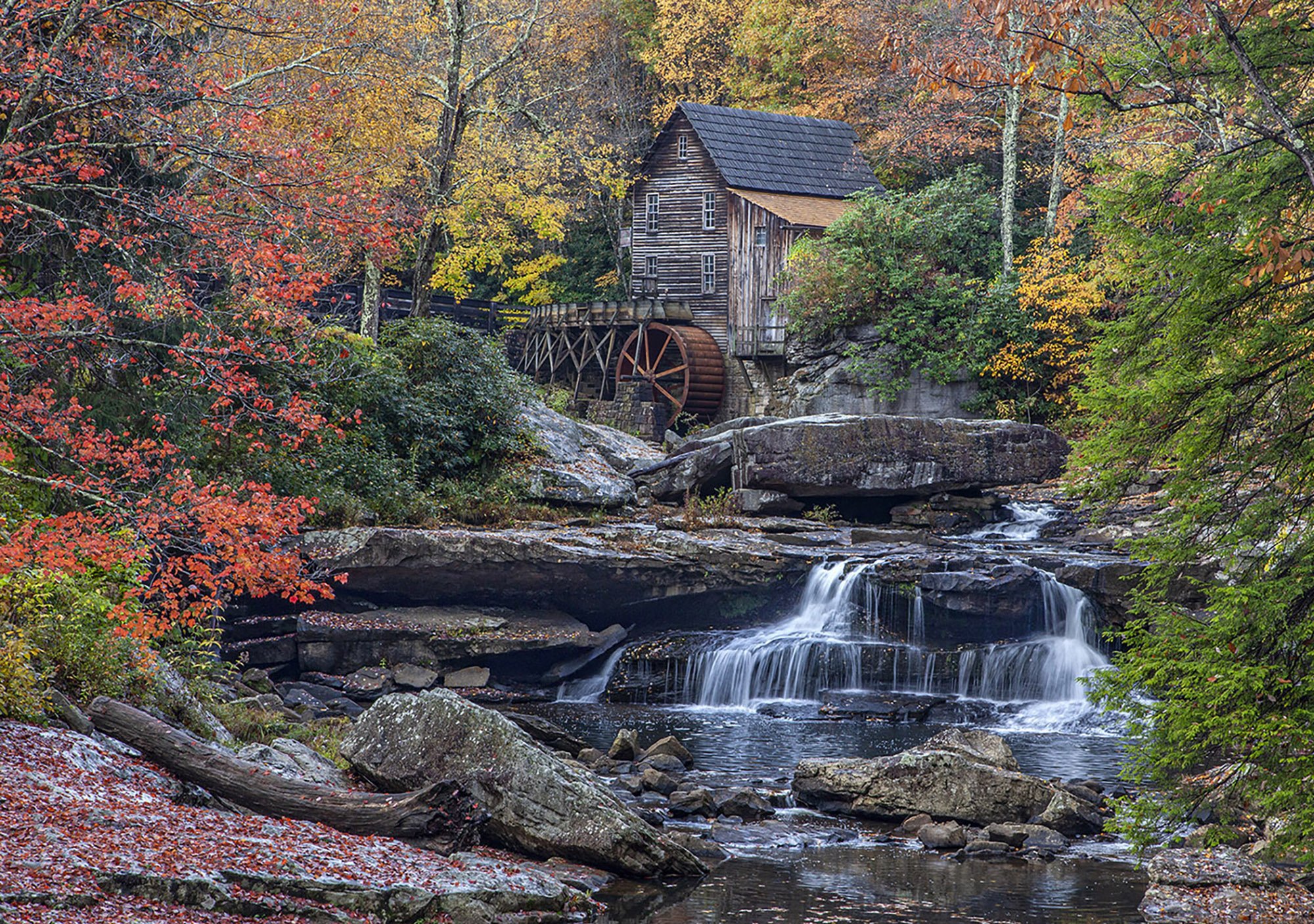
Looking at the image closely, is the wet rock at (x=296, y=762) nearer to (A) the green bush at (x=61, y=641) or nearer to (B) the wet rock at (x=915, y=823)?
(A) the green bush at (x=61, y=641)

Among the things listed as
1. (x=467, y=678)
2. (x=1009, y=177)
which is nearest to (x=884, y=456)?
(x=467, y=678)

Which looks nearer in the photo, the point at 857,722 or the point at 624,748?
the point at 624,748

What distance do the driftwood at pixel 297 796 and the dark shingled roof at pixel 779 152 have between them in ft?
107

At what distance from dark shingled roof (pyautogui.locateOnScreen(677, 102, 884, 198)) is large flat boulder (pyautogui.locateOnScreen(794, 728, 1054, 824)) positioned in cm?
2961

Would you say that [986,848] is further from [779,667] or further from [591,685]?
[591,685]

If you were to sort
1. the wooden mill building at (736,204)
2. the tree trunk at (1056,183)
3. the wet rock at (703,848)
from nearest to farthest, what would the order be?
1. the wet rock at (703,848)
2. the tree trunk at (1056,183)
3. the wooden mill building at (736,204)

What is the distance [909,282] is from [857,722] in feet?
62.3

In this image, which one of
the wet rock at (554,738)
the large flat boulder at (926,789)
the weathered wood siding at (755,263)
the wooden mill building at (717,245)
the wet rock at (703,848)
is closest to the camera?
the wet rock at (703,848)

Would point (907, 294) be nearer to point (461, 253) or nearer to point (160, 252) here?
Result: point (461, 253)

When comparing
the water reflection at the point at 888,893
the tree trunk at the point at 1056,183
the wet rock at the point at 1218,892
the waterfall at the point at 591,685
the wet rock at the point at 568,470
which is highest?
the tree trunk at the point at 1056,183

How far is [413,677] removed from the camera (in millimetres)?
15836

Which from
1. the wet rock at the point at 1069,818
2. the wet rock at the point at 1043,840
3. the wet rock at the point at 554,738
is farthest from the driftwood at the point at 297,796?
the wet rock at the point at 1069,818

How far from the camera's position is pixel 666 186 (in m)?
40.7

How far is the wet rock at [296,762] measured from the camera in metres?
8.96
